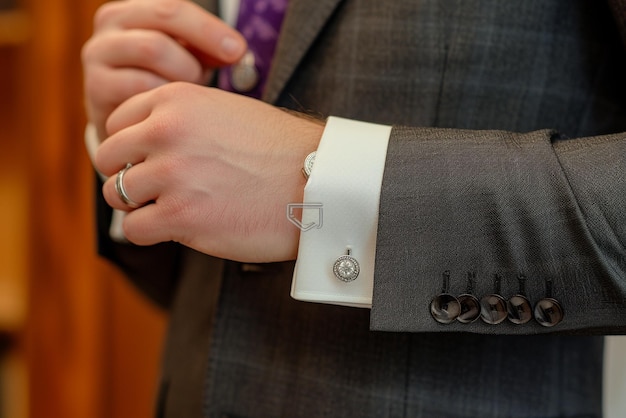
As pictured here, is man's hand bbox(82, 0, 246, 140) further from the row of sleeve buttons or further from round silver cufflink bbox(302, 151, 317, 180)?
the row of sleeve buttons

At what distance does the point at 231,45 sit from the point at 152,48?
81 millimetres

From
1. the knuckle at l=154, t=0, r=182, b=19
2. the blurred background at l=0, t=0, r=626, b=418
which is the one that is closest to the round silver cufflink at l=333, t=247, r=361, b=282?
the knuckle at l=154, t=0, r=182, b=19

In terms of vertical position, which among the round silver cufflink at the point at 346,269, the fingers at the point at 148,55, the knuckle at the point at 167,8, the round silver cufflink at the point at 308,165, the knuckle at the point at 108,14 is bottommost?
the round silver cufflink at the point at 346,269

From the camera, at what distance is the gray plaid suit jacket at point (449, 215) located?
498 mm

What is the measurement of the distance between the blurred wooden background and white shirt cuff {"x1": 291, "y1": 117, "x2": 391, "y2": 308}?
970 millimetres

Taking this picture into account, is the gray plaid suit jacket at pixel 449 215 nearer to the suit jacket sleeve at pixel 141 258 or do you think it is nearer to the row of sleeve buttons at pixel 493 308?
the row of sleeve buttons at pixel 493 308

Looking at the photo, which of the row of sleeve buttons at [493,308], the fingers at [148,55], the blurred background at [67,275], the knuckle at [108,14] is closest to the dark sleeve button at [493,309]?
the row of sleeve buttons at [493,308]

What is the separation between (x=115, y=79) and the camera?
69cm

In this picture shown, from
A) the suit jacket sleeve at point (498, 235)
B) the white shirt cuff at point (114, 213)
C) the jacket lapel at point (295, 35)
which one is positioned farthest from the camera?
the white shirt cuff at point (114, 213)

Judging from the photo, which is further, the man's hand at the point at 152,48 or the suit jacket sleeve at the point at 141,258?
the suit jacket sleeve at the point at 141,258

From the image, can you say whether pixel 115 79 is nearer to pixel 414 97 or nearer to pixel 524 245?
pixel 414 97

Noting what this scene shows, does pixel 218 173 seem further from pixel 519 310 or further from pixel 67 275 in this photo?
pixel 67 275

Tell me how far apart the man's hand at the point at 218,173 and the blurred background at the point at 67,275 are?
2.95 ft

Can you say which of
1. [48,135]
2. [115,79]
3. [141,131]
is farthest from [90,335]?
[141,131]
